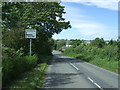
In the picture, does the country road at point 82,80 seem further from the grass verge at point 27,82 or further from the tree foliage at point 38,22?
the tree foliage at point 38,22

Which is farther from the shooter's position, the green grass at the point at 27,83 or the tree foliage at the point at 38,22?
the tree foliage at the point at 38,22

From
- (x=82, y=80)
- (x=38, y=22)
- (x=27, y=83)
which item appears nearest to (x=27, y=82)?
(x=27, y=83)

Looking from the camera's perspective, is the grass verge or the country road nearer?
the grass verge

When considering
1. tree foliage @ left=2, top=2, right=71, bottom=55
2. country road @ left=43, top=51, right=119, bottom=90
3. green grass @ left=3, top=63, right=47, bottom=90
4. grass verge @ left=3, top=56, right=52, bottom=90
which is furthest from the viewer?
tree foliage @ left=2, top=2, right=71, bottom=55

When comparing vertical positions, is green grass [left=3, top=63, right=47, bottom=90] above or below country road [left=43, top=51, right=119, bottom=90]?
above

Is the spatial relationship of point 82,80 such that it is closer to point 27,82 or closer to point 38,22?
point 27,82

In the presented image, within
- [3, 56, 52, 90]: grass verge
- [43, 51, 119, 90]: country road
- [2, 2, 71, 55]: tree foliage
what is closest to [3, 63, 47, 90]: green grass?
[3, 56, 52, 90]: grass verge

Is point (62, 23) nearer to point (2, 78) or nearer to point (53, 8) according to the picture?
point (53, 8)

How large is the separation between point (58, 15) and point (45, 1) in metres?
2.93

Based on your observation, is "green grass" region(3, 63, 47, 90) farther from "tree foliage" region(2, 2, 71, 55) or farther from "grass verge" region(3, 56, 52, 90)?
Answer: "tree foliage" region(2, 2, 71, 55)

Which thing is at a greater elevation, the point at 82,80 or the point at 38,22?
the point at 38,22

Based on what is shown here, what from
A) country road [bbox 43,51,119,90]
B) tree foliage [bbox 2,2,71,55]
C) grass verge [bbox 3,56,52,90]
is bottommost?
country road [bbox 43,51,119,90]

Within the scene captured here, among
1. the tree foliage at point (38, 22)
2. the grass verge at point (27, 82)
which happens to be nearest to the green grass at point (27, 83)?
the grass verge at point (27, 82)

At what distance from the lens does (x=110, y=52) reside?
2988cm
